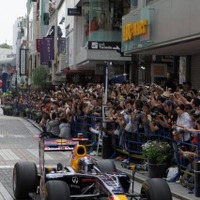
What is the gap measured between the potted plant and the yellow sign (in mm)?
9826

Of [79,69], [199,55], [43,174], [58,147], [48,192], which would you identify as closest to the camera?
[48,192]

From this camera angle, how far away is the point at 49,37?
60594mm

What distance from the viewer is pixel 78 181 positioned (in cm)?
1045

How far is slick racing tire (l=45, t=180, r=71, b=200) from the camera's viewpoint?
9.48 m

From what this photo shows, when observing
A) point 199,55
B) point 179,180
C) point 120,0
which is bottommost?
point 179,180

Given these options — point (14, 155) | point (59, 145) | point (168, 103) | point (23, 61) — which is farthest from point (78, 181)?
point (23, 61)

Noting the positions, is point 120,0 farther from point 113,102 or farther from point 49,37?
point 49,37

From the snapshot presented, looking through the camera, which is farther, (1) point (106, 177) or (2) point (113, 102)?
(2) point (113, 102)

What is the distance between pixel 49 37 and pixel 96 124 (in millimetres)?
39703

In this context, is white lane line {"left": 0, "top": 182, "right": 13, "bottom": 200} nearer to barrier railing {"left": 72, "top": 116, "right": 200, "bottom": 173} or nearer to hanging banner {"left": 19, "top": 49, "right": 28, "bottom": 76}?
barrier railing {"left": 72, "top": 116, "right": 200, "bottom": 173}

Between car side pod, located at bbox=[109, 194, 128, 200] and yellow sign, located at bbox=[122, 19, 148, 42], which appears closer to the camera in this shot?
car side pod, located at bbox=[109, 194, 128, 200]

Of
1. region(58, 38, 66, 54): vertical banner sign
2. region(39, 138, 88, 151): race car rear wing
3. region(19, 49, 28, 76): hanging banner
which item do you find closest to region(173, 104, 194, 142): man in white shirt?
region(39, 138, 88, 151): race car rear wing

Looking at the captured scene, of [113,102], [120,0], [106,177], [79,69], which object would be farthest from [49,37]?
[106,177]

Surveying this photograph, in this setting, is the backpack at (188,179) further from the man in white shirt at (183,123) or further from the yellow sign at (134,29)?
the yellow sign at (134,29)
